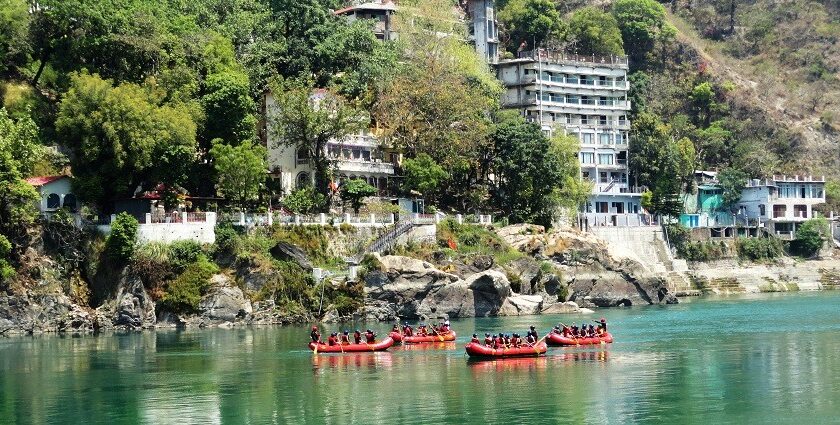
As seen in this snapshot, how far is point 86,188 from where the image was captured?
87.4m

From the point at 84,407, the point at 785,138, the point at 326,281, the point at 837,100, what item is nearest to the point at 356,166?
the point at 326,281

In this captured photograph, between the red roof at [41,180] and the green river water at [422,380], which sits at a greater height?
the red roof at [41,180]

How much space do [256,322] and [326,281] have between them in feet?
16.7

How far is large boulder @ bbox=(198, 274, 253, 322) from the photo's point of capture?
284 ft

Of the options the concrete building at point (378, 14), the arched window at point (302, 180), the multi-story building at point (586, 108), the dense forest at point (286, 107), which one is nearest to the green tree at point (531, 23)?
the dense forest at point (286, 107)

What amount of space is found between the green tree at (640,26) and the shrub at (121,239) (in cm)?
7420

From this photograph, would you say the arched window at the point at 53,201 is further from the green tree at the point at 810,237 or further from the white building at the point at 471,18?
the green tree at the point at 810,237

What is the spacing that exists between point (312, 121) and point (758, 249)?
51.1m

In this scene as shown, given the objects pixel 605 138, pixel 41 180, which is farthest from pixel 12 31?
pixel 605 138

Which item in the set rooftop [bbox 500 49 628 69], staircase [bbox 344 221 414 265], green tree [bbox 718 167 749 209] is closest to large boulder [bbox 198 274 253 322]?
staircase [bbox 344 221 414 265]

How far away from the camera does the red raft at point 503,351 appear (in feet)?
217

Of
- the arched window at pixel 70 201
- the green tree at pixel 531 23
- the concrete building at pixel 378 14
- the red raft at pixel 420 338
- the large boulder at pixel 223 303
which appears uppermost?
the green tree at pixel 531 23

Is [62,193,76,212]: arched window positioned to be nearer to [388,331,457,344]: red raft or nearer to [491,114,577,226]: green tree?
[388,331,457,344]: red raft

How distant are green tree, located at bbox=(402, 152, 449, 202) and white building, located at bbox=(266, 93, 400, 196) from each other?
2.68 meters
